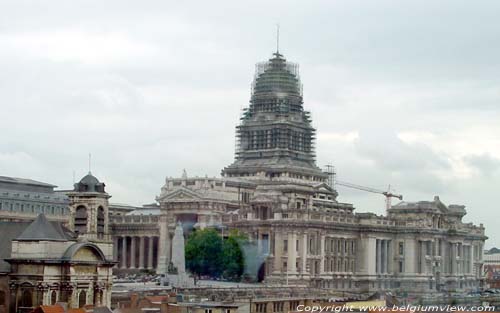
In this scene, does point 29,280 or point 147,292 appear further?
point 147,292

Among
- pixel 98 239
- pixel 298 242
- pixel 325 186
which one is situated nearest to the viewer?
pixel 98 239

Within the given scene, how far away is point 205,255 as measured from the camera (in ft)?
547

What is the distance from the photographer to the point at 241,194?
193m

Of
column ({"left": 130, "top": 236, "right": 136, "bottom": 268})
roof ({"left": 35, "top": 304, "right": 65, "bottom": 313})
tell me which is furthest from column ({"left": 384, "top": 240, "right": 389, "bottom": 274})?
roof ({"left": 35, "top": 304, "right": 65, "bottom": 313})

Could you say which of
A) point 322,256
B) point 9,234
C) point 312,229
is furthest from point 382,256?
point 9,234

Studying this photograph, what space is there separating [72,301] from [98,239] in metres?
9.62

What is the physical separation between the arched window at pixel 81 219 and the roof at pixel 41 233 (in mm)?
7218

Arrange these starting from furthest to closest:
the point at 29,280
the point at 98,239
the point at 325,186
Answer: the point at 325,186, the point at 98,239, the point at 29,280

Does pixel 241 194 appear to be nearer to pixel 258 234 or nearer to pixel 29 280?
pixel 258 234

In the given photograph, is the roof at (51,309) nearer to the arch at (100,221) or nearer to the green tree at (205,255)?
the arch at (100,221)

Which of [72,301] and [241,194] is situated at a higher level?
[241,194]

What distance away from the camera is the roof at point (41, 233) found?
301 ft

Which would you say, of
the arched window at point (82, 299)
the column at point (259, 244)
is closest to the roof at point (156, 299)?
the arched window at point (82, 299)

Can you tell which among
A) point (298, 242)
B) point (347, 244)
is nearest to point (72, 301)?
point (298, 242)
